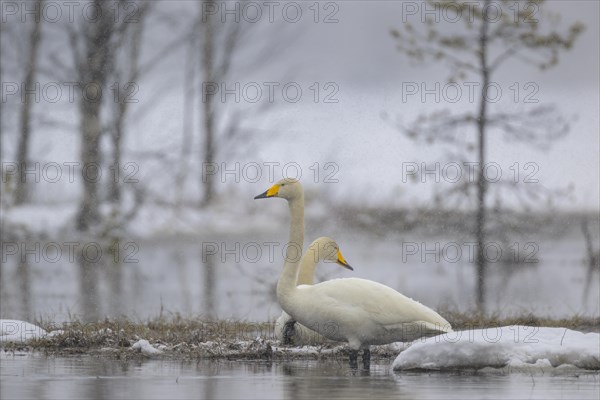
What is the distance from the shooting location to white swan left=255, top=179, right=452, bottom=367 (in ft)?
44.0

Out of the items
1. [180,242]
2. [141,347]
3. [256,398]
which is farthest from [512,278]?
[256,398]

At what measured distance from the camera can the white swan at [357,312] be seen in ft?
44.0

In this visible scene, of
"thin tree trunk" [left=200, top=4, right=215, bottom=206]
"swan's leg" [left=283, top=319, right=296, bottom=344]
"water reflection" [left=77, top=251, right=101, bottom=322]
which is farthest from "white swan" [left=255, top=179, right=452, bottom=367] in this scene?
"thin tree trunk" [left=200, top=4, right=215, bottom=206]

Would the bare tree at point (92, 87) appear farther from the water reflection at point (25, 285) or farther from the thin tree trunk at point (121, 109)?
the water reflection at point (25, 285)

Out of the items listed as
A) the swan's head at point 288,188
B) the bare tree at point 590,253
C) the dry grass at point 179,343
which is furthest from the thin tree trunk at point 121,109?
the swan's head at point 288,188

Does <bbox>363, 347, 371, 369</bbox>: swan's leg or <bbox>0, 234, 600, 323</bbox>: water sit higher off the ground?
<bbox>0, 234, 600, 323</bbox>: water

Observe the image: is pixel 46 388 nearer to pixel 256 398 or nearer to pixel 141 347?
pixel 256 398

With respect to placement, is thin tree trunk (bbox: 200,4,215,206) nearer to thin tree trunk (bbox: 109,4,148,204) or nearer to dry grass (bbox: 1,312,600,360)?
thin tree trunk (bbox: 109,4,148,204)

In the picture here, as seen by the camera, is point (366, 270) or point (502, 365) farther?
point (366, 270)

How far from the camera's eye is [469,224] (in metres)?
36.3

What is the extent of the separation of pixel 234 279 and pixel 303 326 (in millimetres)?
19494

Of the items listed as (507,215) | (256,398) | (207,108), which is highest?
(207,108)

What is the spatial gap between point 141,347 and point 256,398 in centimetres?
387

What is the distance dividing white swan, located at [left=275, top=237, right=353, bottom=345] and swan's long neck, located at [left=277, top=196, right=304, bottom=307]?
2.14 feet
